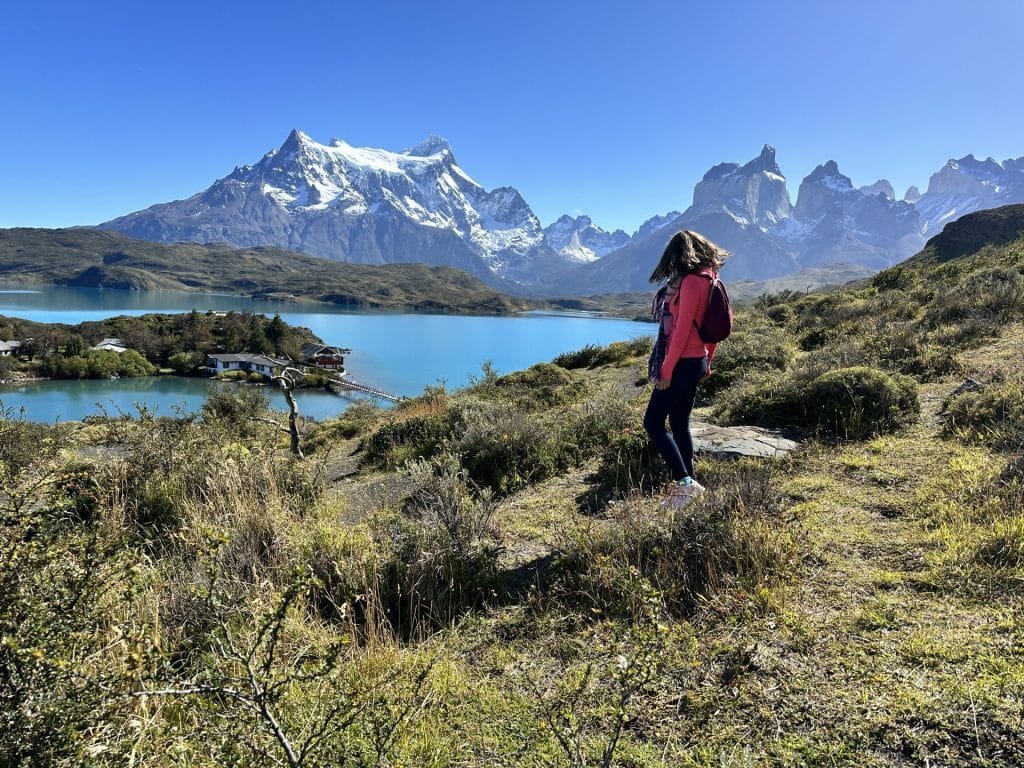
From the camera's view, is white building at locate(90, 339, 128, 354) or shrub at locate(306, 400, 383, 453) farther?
white building at locate(90, 339, 128, 354)

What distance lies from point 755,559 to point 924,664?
795mm

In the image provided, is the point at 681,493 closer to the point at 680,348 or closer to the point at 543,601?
the point at 680,348

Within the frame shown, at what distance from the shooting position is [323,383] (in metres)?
56.2

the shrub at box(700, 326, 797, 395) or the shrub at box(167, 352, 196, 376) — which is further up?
the shrub at box(700, 326, 797, 395)

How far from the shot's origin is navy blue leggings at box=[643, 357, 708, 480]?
3.85 metres

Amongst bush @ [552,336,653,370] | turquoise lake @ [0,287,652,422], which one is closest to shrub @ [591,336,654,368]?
bush @ [552,336,653,370]

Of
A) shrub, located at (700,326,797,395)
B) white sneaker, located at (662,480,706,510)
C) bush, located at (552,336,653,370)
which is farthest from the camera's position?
bush, located at (552,336,653,370)

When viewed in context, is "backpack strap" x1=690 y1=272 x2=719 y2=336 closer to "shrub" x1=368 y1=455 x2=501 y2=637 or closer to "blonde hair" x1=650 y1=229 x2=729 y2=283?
"blonde hair" x1=650 y1=229 x2=729 y2=283

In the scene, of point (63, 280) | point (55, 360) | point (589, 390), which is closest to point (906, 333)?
point (589, 390)

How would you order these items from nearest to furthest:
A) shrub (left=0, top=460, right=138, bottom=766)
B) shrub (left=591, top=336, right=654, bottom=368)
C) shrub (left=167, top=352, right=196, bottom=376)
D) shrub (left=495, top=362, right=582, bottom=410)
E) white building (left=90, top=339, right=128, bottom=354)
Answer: shrub (left=0, top=460, right=138, bottom=766) → shrub (left=495, top=362, right=582, bottom=410) → shrub (left=591, top=336, right=654, bottom=368) → white building (left=90, top=339, right=128, bottom=354) → shrub (left=167, top=352, right=196, bottom=376)

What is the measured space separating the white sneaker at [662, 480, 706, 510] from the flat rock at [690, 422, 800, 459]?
0.99 metres

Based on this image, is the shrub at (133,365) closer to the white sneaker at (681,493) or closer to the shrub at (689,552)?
the white sneaker at (681,493)

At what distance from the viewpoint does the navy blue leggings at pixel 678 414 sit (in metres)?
3.85

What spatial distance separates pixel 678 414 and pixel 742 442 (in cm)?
127
